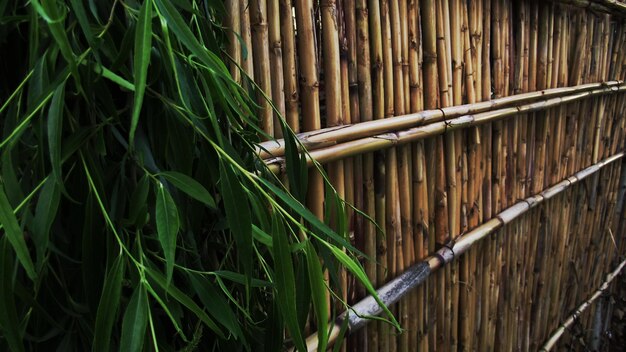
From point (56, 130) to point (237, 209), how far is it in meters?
0.16

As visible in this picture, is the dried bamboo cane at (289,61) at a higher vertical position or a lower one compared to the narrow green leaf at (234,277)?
higher

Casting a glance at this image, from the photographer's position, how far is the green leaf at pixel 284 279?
0.47 m

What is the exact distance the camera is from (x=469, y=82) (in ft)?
4.76

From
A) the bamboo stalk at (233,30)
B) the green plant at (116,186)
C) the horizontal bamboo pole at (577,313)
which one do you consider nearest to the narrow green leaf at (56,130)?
the green plant at (116,186)

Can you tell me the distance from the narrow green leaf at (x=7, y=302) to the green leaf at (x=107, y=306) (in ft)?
0.21

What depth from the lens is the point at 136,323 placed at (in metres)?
0.41

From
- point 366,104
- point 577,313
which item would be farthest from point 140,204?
point 577,313

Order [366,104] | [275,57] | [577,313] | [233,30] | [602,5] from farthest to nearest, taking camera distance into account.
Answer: [577,313]
[602,5]
[366,104]
[275,57]
[233,30]

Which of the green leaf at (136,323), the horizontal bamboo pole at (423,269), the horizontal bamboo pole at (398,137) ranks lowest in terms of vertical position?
the horizontal bamboo pole at (423,269)

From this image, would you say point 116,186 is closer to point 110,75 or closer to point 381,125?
point 110,75

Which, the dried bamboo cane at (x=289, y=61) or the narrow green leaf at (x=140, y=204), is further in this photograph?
the dried bamboo cane at (x=289, y=61)

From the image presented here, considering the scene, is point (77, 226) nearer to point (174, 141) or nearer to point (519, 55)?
point (174, 141)

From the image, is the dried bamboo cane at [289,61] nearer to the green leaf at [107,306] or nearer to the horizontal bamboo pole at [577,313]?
the green leaf at [107,306]

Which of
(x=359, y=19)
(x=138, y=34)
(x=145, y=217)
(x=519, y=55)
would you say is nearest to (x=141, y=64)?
(x=138, y=34)
